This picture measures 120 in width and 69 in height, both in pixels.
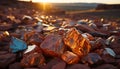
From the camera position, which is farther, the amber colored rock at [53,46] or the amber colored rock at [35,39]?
the amber colored rock at [35,39]

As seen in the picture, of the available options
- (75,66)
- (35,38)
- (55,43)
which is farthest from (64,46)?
(35,38)

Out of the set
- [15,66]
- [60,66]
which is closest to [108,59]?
[60,66]

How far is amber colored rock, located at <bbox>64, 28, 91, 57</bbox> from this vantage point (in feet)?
10.4

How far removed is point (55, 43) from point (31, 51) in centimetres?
38

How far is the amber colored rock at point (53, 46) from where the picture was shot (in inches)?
123

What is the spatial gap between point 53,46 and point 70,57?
0.30m

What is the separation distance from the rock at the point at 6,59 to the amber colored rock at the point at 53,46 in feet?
1.45

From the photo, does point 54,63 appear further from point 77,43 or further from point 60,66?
point 77,43

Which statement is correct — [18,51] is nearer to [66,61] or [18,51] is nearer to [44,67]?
[44,67]

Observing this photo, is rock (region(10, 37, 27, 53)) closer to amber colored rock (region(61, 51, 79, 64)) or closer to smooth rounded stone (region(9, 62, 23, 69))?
smooth rounded stone (region(9, 62, 23, 69))

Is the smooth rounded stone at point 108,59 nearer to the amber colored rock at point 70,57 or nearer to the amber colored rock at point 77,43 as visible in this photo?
the amber colored rock at point 77,43

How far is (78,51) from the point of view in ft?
10.3

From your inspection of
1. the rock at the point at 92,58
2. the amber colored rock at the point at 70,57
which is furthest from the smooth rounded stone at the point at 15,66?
the rock at the point at 92,58

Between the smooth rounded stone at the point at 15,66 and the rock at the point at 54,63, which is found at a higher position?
the rock at the point at 54,63
